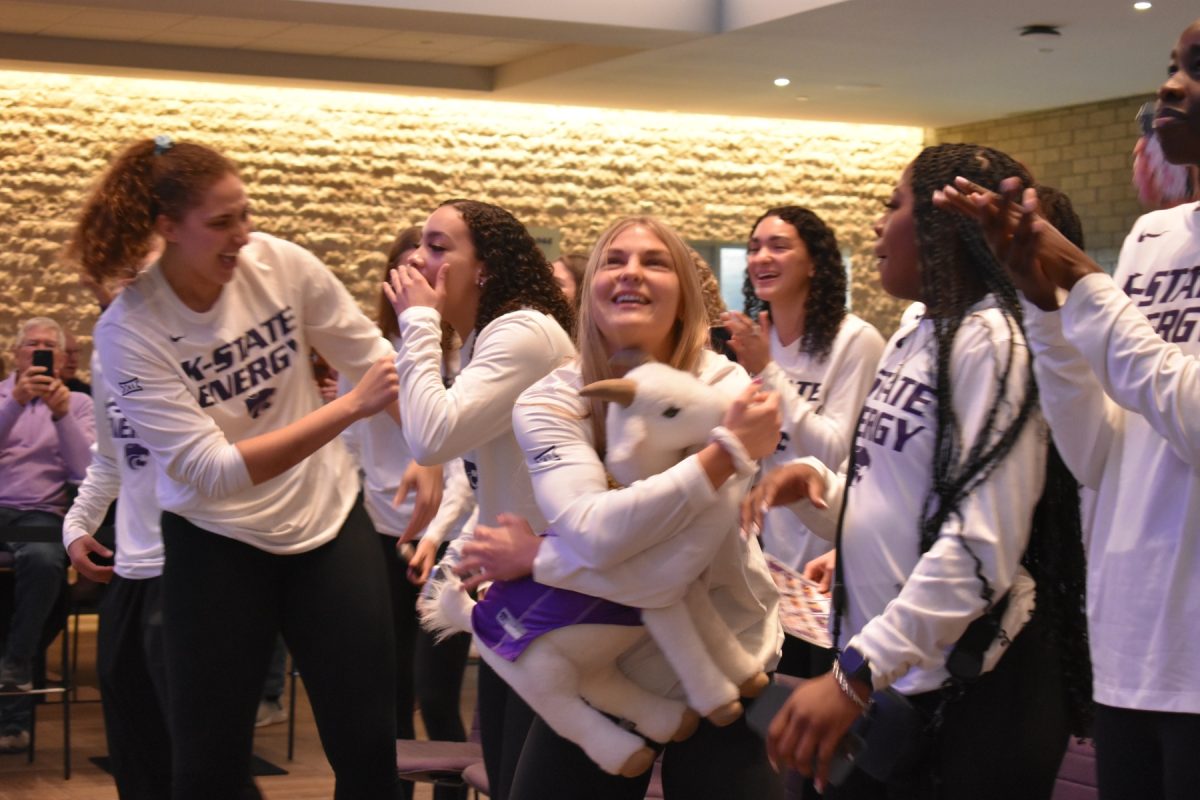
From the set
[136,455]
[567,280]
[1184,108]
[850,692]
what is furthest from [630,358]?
[567,280]

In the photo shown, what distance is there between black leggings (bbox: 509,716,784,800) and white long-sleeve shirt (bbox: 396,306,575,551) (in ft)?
1.99

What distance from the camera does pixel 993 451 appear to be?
197 cm

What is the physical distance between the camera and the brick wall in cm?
1098

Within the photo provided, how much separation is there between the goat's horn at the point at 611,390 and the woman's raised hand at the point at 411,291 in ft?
2.66

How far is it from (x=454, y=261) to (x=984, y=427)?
1.49 metres

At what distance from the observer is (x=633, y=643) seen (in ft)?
7.43

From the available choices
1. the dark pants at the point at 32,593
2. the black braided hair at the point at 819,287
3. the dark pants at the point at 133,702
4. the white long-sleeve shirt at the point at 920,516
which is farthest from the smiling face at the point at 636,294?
the dark pants at the point at 32,593

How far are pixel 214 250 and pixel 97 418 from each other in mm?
1016

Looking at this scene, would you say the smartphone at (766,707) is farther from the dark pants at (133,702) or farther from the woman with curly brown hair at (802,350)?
the dark pants at (133,702)

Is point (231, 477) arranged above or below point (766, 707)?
above

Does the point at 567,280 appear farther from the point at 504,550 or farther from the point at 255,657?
the point at 504,550

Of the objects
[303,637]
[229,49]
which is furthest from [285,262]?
[229,49]

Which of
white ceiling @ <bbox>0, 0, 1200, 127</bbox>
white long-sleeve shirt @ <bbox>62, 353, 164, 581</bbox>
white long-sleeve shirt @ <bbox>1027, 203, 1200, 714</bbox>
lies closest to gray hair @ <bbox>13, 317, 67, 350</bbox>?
white ceiling @ <bbox>0, 0, 1200, 127</bbox>

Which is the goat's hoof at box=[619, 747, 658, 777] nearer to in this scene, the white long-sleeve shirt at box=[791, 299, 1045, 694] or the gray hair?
the white long-sleeve shirt at box=[791, 299, 1045, 694]
